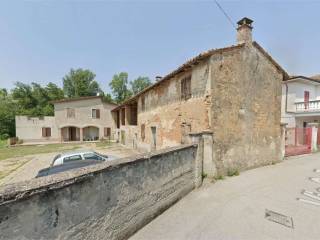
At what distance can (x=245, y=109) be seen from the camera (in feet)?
27.7

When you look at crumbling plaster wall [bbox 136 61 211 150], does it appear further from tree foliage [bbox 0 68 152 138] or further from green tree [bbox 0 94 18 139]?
green tree [bbox 0 94 18 139]

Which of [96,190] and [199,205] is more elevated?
[96,190]

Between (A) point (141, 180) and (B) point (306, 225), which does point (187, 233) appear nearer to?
(A) point (141, 180)

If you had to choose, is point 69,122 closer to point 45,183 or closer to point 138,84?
point 138,84

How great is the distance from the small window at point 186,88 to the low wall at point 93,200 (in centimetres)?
437

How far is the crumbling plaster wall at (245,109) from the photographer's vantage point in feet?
24.3

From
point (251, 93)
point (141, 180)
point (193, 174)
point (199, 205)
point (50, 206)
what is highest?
point (251, 93)

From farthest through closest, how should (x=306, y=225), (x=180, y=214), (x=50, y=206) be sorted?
(x=180, y=214) < (x=306, y=225) < (x=50, y=206)

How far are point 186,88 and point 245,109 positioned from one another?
9.85 ft

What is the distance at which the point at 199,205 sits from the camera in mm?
5066

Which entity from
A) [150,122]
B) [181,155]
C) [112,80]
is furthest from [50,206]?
[112,80]

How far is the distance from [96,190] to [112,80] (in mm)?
46135

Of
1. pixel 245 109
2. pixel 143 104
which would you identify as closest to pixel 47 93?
pixel 143 104

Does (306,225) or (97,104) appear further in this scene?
(97,104)
